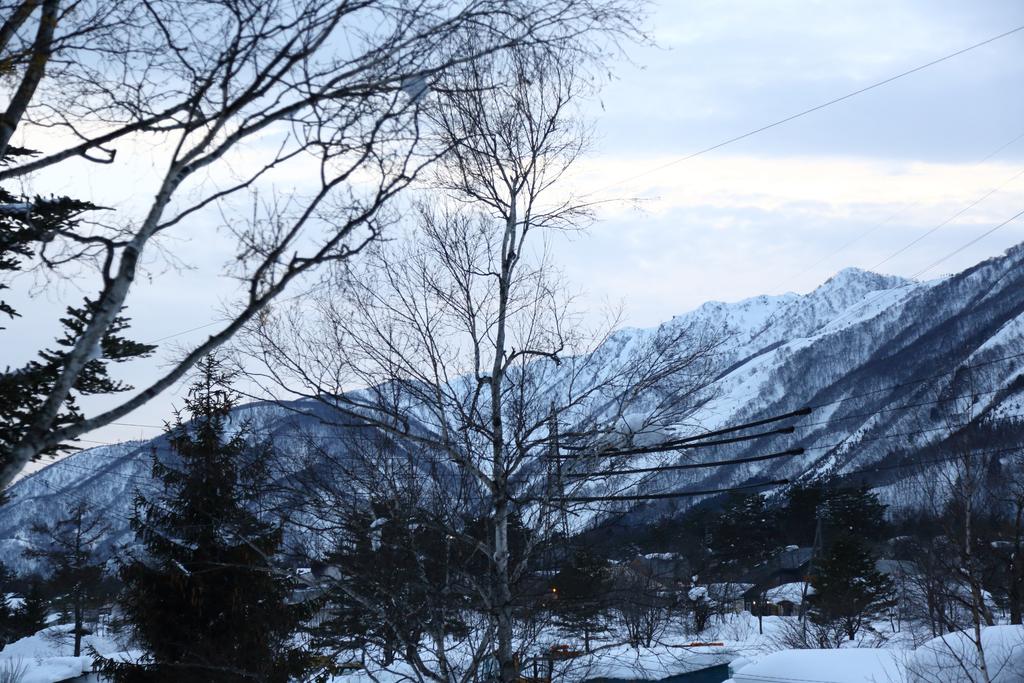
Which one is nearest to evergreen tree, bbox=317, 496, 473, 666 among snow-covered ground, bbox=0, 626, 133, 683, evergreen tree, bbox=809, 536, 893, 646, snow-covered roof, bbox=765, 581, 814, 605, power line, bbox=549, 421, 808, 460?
power line, bbox=549, 421, 808, 460

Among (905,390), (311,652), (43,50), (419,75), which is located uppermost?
(905,390)

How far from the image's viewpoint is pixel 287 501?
8.67 metres

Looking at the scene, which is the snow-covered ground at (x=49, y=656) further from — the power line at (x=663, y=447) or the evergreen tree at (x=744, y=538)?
the evergreen tree at (x=744, y=538)

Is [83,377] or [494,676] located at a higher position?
[83,377]

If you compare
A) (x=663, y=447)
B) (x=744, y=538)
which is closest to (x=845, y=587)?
(x=744, y=538)

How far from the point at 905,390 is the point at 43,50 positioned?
196m

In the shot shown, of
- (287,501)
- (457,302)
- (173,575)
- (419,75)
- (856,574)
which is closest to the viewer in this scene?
(419,75)

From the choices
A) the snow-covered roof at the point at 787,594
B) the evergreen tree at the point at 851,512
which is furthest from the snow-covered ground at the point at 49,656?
the snow-covered roof at the point at 787,594

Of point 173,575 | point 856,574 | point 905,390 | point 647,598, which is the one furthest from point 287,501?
point 905,390

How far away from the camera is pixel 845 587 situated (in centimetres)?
3962

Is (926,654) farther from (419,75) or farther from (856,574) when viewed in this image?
(856,574)

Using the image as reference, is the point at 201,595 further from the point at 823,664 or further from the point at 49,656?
the point at 49,656

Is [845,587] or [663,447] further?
[845,587]

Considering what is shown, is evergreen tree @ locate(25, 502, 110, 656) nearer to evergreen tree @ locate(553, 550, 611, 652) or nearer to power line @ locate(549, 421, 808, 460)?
evergreen tree @ locate(553, 550, 611, 652)
